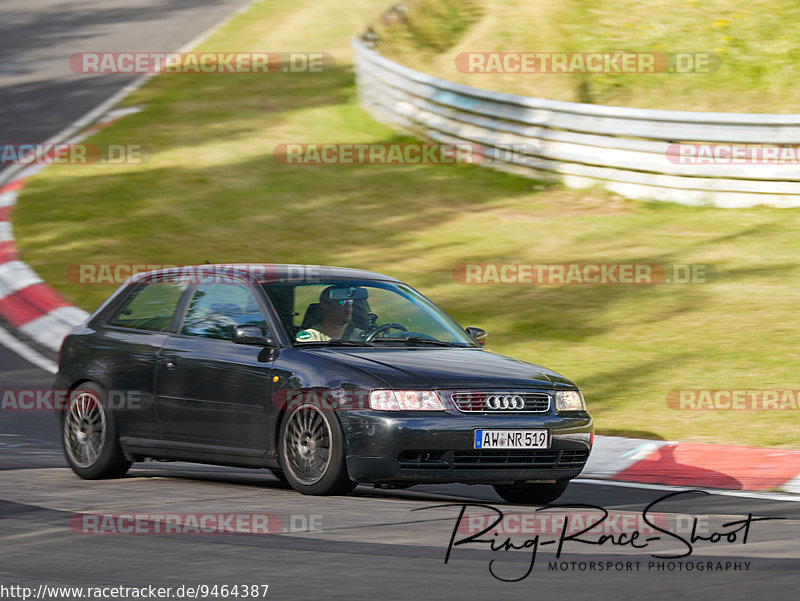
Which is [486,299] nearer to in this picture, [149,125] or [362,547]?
[362,547]

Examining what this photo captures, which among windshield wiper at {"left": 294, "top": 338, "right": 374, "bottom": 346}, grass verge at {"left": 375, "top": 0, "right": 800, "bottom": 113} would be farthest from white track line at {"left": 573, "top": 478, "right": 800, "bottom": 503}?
grass verge at {"left": 375, "top": 0, "right": 800, "bottom": 113}

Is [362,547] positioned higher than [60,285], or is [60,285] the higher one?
[362,547]

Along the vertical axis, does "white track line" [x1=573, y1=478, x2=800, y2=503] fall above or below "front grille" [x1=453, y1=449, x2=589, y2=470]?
below

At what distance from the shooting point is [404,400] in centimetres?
789

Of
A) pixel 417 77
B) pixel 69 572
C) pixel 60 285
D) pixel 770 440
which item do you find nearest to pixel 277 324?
pixel 69 572

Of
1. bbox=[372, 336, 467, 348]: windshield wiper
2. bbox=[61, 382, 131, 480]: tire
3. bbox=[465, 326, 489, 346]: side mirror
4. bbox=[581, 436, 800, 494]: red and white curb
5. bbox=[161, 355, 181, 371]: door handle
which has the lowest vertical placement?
bbox=[581, 436, 800, 494]: red and white curb

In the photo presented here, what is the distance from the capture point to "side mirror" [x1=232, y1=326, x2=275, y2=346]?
844cm

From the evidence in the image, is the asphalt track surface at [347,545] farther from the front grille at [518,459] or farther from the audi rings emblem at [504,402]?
the audi rings emblem at [504,402]

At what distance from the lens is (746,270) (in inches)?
588

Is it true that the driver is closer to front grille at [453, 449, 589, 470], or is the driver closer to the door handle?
the door handle

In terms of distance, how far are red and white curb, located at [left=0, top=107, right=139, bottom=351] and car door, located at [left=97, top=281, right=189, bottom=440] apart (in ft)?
14.0

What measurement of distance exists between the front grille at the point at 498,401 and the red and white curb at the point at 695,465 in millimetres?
1682

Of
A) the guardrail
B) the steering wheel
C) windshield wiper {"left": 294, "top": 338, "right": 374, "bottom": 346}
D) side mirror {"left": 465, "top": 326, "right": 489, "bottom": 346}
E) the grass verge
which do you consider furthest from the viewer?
the grass verge

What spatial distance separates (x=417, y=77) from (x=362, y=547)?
14.9m
